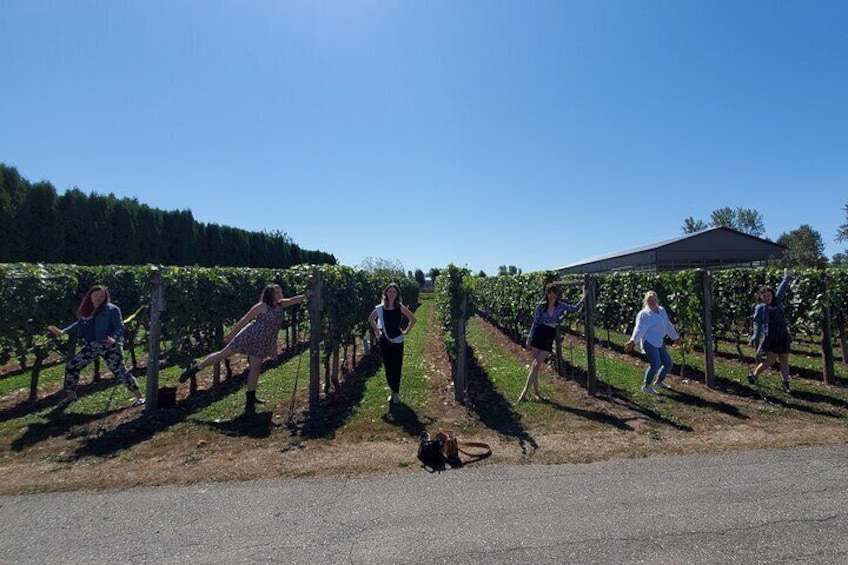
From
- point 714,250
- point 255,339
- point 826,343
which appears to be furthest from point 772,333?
point 714,250

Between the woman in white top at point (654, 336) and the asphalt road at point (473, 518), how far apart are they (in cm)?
288

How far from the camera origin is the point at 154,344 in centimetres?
660

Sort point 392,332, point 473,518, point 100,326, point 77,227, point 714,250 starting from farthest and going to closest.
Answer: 1. point 714,250
2. point 77,227
3. point 392,332
4. point 100,326
5. point 473,518

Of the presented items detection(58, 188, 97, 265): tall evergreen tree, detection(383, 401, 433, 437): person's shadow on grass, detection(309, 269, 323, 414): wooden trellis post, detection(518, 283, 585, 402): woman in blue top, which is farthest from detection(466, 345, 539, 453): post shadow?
detection(58, 188, 97, 265): tall evergreen tree

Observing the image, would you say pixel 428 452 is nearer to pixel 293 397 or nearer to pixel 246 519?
pixel 246 519

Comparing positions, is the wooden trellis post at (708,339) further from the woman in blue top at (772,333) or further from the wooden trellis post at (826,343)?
the wooden trellis post at (826,343)

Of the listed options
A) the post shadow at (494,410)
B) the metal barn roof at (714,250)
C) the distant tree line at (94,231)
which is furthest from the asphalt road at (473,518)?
the metal barn roof at (714,250)

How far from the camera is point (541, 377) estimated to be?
8820 mm

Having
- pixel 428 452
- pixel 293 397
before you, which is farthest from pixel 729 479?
pixel 293 397

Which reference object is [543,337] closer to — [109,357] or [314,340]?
[314,340]

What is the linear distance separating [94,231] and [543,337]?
31.2m

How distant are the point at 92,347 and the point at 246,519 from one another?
474cm

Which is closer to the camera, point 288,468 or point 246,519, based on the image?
point 246,519

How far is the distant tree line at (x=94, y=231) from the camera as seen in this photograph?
24.3m
